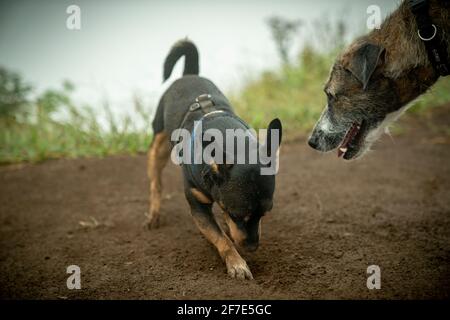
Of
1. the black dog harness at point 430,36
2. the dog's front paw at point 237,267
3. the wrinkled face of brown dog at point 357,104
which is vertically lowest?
the dog's front paw at point 237,267

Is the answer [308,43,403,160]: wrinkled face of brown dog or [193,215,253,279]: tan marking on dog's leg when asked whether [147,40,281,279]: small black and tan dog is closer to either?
[193,215,253,279]: tan marking on dog's leg

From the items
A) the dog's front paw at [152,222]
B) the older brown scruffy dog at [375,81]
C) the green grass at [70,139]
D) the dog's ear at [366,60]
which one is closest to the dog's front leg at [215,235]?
the dog's front paw at [152,222]

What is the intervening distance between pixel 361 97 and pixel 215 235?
161 centimetres

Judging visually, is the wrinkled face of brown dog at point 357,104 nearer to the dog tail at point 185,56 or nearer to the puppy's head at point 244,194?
the puppy's head at point 244,194

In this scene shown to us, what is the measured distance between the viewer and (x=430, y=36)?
3080mm

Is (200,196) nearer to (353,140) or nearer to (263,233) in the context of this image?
(263,233)

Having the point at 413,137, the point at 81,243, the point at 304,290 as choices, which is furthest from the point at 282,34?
the point at 304,290

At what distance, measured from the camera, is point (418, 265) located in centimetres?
300

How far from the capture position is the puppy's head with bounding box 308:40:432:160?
10.5ft

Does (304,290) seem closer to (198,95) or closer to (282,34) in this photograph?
(198,95)

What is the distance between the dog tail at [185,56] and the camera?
4.46 meters

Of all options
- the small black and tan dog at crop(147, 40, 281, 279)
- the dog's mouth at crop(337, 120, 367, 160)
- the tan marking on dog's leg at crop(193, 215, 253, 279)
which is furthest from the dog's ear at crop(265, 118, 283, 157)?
the dog's mouth at crop(337, 120, 367, 160)

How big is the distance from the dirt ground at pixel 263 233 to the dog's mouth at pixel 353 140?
2.32ft
